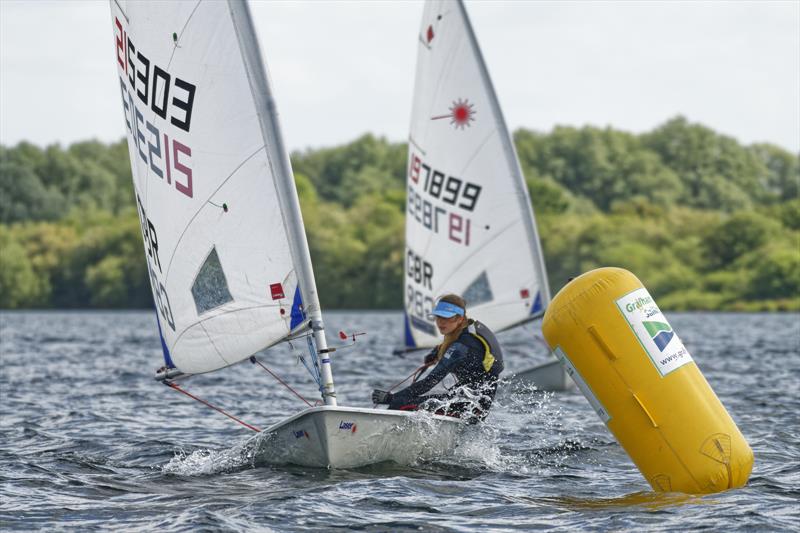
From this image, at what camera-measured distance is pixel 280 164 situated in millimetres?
9102

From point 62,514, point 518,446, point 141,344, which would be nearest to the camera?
point 62,514

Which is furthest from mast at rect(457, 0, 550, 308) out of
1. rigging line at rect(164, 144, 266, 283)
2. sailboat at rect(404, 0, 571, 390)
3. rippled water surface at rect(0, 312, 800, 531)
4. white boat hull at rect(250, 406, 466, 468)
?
rigging line at rect(164, 144, 266, 283)

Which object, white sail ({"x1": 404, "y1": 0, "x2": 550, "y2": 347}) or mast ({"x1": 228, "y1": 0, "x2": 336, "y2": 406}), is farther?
white sail ({"x1": 404, "y1": 0, "x2": 550, "y2": 347})

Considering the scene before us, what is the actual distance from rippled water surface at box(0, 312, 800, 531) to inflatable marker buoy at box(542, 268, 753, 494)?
0.77 ft

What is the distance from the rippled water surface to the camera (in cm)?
759

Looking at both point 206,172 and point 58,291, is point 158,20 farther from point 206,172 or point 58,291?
point 58,291

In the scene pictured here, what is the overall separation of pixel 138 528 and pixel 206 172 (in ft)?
10.4

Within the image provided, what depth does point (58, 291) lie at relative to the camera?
77.1 metres

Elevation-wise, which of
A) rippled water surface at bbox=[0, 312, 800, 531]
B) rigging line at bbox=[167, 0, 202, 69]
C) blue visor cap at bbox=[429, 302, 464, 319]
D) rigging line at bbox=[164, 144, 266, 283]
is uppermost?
rigging line at bbox=[167, 0, 202, 69]

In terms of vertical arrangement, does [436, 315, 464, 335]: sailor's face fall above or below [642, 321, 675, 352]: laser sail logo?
above

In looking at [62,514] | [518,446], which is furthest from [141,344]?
[62,514]

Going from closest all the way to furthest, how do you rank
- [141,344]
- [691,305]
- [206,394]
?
[206,394] < [141,344] < [691,305]

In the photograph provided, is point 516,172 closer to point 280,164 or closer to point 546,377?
point 546,377

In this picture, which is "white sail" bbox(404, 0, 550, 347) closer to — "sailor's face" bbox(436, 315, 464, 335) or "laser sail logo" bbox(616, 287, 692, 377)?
"sailor's face" bbox(436, 315, 464, 335)
